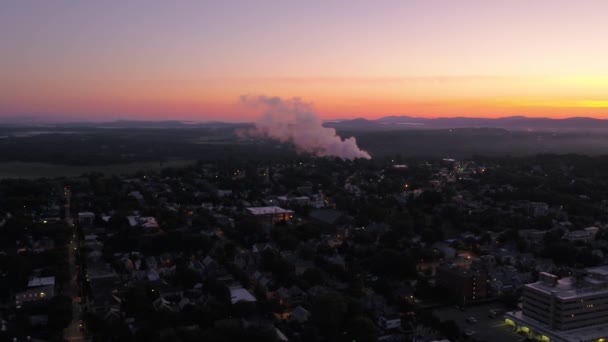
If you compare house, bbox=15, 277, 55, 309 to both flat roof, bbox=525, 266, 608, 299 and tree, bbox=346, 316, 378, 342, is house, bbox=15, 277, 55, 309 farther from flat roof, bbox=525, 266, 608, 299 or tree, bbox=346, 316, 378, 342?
flat roof, bbox=525, 266, 608, 299

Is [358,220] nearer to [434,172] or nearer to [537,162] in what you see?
[434,172]

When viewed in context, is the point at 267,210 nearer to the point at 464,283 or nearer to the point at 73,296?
the point at 73,296

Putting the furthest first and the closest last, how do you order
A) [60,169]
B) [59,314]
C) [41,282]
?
[60,169] < [41,282] < [59,314]

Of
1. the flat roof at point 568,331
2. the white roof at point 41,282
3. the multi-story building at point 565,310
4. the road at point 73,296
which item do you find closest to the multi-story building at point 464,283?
the multi-story building at point 565,310

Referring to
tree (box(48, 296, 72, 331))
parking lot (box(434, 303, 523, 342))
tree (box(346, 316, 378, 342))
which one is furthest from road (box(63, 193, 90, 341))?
parking lot (box(434, 303, 523, 342))

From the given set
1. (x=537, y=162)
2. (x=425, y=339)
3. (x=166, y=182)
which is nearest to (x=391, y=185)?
(x=166, y=182)

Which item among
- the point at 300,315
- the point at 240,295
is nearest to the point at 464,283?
the point at 300,315
